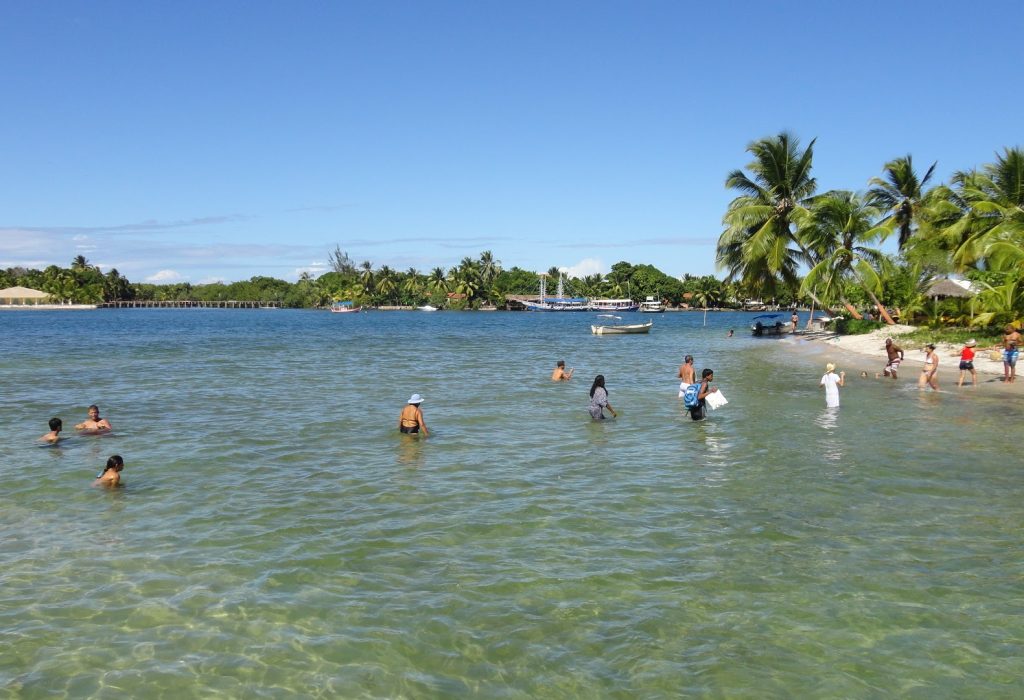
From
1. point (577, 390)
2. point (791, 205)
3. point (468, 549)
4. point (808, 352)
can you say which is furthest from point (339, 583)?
point (791, 205)

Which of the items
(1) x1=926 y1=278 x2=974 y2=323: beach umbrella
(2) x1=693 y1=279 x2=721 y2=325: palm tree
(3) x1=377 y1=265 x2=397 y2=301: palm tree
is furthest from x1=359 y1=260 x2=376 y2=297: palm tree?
(1) x1=926 y1=278 x2=974 y2=323: beach umbrella

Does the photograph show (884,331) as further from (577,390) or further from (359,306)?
(359,306)

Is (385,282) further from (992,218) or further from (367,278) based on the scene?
(992,218)

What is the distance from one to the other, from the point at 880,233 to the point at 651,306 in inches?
5315

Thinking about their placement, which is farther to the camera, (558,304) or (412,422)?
(558,304)

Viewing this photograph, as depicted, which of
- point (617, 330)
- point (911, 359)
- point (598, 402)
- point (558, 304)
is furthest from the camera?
point (558, 304)

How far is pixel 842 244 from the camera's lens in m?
49.0

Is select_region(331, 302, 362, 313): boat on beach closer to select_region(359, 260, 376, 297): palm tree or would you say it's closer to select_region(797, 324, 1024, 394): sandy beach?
select_region(359, 260, 376, 297): palm tree

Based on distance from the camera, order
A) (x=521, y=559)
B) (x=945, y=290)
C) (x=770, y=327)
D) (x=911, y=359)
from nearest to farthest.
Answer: (x=521, y=559), (x=911, y=359), (x=945, y=290), (x=770, y=327)

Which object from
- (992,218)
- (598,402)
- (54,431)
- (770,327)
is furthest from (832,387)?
(770,327)

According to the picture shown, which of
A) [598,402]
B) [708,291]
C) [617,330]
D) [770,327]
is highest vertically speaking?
[708,291]

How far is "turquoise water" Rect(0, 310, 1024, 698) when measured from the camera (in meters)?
6.86

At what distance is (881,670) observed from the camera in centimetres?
677

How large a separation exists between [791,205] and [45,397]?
4901cm
